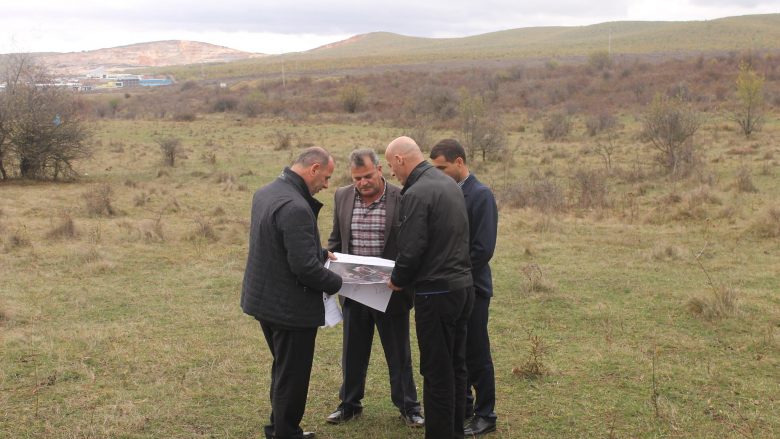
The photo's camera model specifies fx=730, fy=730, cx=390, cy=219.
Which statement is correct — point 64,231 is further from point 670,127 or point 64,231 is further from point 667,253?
point 670,127

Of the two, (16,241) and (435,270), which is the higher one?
(435,270)

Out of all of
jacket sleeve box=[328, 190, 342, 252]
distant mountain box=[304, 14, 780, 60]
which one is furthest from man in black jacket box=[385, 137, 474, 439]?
distant mountain box=[304, 14, 780, 60]

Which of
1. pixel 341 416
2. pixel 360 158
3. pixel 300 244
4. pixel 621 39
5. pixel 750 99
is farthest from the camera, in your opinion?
pixel 621 39

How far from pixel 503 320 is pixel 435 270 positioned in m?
3.63

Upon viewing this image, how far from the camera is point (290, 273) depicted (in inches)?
156

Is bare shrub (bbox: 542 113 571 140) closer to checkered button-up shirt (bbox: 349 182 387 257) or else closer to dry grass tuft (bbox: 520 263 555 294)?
dry grass tuft (bbox: 520 263 555 294)

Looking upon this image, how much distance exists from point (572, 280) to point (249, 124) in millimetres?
30405

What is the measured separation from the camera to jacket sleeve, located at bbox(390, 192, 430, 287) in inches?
151

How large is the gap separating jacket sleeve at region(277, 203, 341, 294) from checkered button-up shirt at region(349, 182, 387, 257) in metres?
0.70

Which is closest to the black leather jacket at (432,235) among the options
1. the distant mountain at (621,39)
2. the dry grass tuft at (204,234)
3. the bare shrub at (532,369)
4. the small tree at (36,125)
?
the bare shrub at (532,369)

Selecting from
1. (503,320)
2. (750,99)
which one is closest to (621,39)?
(750,99)

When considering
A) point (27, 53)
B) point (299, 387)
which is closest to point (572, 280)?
point (299, 387)

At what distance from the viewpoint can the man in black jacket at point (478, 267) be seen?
4207 millimetres

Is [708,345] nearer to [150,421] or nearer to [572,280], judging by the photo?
[572,280]
